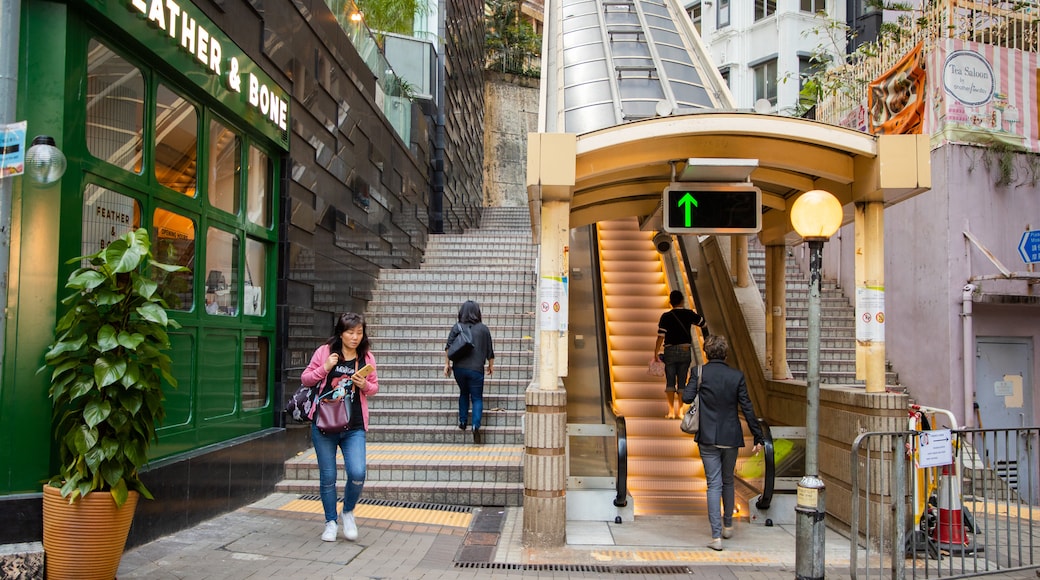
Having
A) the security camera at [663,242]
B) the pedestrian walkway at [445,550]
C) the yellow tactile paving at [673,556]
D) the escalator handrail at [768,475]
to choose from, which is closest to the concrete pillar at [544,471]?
the pedestrian walkway at [445,550]

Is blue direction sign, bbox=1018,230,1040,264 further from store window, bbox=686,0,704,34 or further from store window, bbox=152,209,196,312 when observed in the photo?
store window, bbox=686,0,704,34

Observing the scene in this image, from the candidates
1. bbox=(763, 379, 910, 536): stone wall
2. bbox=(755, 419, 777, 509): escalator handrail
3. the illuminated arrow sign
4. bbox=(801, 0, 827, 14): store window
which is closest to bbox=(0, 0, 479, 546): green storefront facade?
the illuminated arrow sign

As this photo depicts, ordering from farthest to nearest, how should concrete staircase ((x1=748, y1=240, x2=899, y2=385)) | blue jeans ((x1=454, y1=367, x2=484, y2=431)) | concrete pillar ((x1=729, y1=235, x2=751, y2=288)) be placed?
concrete staircase ((x1=748, y1=240, x2=899, y2=385)), concrete pillar ((x1=729, y1=235, x2=751, y2=288)), blue jeans ((x1=454, y1=367, x2=484, y2=431))

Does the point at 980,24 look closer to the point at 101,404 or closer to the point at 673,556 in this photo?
the point at 673,556

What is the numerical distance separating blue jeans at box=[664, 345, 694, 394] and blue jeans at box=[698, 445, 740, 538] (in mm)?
2559

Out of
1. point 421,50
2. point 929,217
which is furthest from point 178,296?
point 421,50

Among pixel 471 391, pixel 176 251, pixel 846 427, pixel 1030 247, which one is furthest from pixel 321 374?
pixel 1030 247

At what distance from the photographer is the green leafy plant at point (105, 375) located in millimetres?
4465

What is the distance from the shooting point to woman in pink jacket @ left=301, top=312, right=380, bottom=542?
595cm

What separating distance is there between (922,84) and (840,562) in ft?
26.4

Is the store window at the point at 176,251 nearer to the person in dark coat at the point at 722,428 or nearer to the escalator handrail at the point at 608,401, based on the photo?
the escalator handrail at the point at 608,401

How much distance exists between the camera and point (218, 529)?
6234 millimetres

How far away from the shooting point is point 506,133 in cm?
3072

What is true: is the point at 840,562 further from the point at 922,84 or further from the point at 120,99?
the point at 922,84
